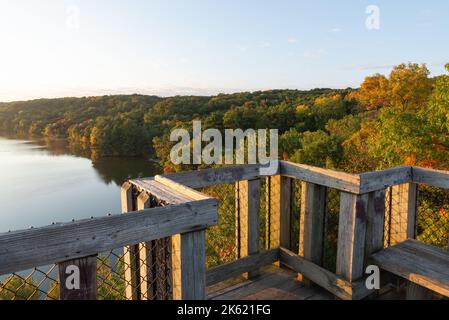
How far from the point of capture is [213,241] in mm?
13930

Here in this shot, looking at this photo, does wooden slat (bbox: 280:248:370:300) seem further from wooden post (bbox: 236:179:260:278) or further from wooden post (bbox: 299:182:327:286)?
wooden post (bbox: 236:179:260:278)

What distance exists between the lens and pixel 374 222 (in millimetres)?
3166

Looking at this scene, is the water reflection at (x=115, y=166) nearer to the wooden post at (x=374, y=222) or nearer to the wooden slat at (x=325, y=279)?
the wooden slat at (x=325, y=279)

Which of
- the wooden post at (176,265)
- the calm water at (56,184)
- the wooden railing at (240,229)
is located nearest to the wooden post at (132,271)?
the wooden railing at (240,229)

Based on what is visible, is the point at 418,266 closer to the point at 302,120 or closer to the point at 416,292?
the point at 416,292

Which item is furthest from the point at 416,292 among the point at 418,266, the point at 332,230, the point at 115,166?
the point at 115,166

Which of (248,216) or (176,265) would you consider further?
(248,216)

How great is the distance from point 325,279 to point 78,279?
7.70 ft

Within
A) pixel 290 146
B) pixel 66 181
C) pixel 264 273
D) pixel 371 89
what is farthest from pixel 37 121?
pixel 264 273

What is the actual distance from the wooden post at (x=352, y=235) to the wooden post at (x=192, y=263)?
1557 mm

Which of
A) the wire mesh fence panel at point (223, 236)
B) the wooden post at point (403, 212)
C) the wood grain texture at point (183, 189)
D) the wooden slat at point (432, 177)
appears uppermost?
the wood grain texture at point (183, 189)

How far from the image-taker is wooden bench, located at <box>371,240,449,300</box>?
2.75 meters

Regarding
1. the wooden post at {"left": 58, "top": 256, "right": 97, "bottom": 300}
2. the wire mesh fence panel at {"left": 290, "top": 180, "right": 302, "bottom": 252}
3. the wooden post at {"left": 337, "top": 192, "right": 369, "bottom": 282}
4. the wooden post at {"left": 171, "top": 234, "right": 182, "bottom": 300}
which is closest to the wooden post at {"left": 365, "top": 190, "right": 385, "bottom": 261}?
the wooden post at {"left": 337, "top": 192, "right": 369, "bottom": 282}

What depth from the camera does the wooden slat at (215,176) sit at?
3.13 meters
